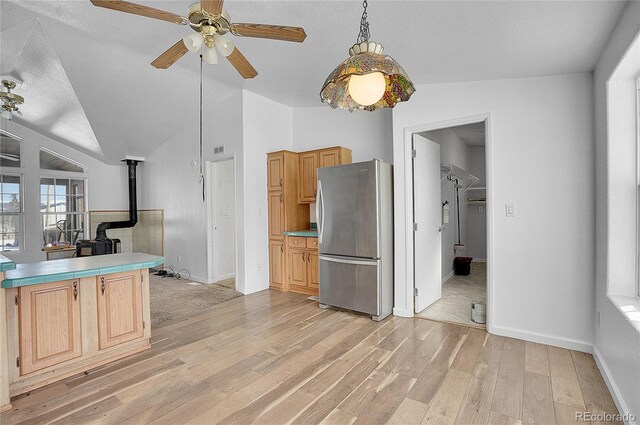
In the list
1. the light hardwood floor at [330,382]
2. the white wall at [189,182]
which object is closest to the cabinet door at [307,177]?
the white wall at [189,182]

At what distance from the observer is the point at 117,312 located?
2.56 metres

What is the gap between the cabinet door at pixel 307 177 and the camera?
4684mm

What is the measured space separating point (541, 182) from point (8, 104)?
641cm

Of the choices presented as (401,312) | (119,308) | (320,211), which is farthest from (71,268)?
(401,312)

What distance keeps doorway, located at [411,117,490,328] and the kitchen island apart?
9.58 feet

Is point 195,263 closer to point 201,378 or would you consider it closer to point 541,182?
point 201,378

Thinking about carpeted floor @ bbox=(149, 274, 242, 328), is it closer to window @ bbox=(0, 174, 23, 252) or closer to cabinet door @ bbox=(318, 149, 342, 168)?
cabinet door @ bbox=(318, 149, 342, 168)

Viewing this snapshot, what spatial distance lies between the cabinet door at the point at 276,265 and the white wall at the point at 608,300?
3.60 m

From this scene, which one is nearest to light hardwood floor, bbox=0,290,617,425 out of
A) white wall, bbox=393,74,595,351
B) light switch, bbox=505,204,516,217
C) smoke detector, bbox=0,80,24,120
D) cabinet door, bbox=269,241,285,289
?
white wall, bbox=393,74,595,351

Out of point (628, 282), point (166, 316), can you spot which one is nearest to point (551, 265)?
point (628, 282)

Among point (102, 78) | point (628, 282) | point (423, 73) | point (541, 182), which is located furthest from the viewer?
point (102, 78)

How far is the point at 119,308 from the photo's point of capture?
8.45 ft

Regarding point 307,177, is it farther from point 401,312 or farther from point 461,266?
point 461,266

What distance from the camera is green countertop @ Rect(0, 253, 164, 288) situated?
2.05 m
